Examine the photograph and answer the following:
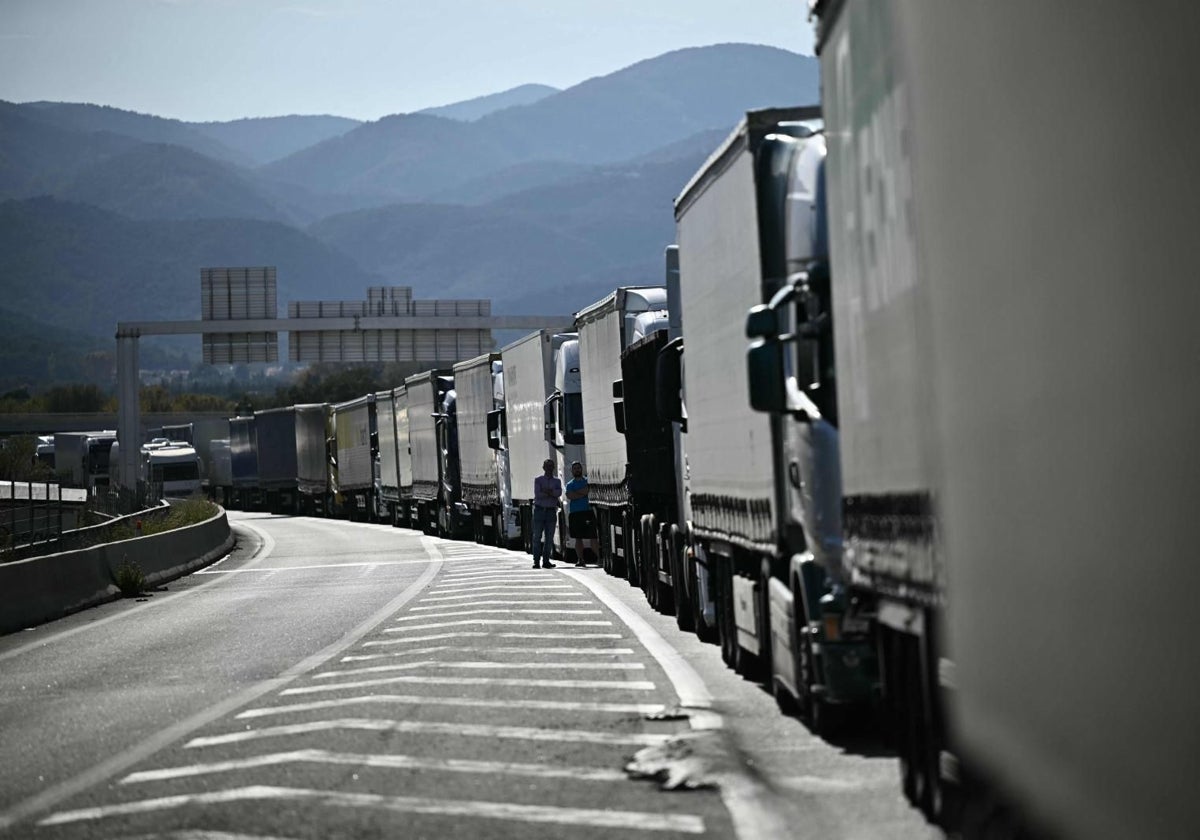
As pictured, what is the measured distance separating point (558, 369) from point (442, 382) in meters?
16.8

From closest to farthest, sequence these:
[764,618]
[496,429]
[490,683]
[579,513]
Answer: [764,618] < [490,683] < [579,513] < [496,429]

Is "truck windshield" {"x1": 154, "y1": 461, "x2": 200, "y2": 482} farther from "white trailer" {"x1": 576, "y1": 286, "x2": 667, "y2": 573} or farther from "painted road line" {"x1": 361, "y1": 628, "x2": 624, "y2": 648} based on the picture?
"painted road line" {"x1": 361, "y1": 628, "x2": 624, "y2": 648}

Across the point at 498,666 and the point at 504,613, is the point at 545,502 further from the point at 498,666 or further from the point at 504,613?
the point at 498,666

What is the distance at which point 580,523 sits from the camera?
98.4 ft

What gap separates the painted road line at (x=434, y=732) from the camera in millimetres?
10367

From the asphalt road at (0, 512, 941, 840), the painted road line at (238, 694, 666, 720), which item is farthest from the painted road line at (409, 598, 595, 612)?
the painted road line at (238, 694, 666, 720)

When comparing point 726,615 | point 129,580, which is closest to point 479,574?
point 129,580

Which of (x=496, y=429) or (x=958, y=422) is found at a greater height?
(x=496, y=429)

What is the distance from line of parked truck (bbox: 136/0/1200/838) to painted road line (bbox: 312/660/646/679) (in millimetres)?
886

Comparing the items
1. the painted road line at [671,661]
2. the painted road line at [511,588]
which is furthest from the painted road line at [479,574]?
the painted road line at [671,661]

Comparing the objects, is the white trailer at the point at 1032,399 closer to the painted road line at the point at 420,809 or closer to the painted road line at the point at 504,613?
the painted road line at the point at 420,809

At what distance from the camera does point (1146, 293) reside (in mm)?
3967

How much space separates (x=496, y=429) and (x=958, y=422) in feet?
106

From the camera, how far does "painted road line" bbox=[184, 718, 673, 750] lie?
10367 millimetres
